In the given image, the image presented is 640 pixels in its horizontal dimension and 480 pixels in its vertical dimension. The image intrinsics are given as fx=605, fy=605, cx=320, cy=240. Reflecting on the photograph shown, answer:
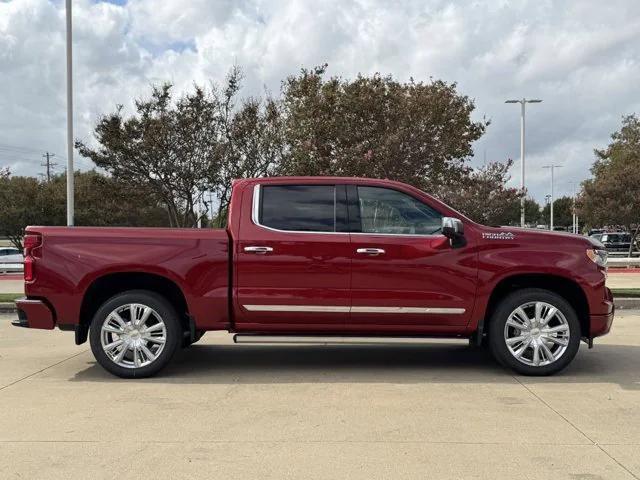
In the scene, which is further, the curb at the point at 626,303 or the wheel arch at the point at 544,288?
the curb at the point at 626,303

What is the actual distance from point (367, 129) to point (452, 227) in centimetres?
1105

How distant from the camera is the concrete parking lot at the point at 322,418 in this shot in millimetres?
3826

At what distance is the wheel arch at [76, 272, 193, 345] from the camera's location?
611 cm

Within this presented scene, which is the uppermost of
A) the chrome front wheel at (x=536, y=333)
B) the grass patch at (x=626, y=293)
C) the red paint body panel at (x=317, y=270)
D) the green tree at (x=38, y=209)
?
the green tree at (x=38, y=209)

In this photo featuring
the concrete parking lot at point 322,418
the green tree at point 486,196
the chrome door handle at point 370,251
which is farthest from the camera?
the green tree at point 486,196

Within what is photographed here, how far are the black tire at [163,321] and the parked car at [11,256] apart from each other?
80.4 feet

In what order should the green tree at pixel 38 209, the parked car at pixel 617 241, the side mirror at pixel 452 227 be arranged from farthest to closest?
the parked car at pixel 617 241 → the green tree at pixel 38 209 → the side mirror at pixel 452 227

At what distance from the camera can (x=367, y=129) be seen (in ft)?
53.8

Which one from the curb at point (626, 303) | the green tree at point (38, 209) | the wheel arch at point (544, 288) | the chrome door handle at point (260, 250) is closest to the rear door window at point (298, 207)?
the chrome door handle at point (260, 250)

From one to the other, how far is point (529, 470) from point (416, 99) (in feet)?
47.5

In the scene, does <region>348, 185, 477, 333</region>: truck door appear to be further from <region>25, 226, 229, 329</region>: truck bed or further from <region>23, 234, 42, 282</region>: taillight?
<region>23, 234, 42, 282</region>: taillight

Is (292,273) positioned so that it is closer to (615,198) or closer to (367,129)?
(367,129)

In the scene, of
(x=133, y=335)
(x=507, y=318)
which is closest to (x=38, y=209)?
(x=133, y=335)

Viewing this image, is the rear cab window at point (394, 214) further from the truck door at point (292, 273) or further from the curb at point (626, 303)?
the curb at point (626, 303)
